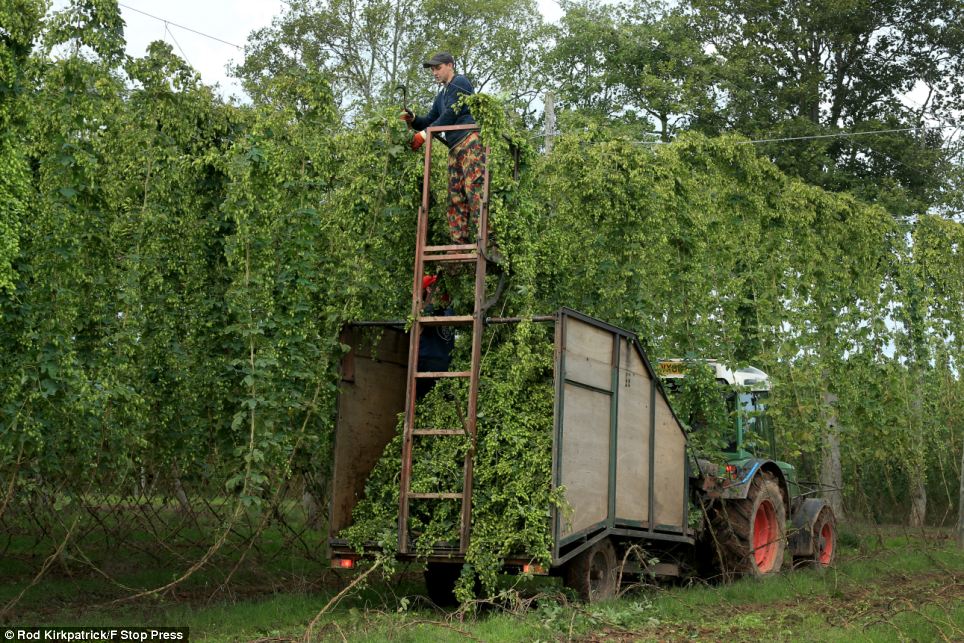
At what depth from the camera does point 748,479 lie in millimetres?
12531

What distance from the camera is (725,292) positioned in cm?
1480

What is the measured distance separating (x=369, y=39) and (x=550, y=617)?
75.4 feet

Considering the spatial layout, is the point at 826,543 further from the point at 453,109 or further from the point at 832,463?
the point at 453,109

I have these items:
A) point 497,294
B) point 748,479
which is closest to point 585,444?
point 497,294

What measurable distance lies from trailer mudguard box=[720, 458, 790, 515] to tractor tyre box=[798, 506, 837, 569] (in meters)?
0.79

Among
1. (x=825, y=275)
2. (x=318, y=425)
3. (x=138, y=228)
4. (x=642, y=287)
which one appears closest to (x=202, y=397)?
(x=318, y=425)

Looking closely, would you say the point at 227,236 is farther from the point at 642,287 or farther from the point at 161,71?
the point at 642,287

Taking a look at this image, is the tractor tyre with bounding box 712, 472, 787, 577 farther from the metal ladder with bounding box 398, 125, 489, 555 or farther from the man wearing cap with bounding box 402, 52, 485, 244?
the man wearing cap with bounding box 402, 52, 485, 244

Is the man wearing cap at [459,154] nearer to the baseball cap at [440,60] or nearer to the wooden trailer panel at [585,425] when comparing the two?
the baseball cap at [440,60]

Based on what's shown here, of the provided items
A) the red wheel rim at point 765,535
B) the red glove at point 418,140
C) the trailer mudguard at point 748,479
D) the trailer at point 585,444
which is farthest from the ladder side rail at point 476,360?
the red wheel rim at point 765,535

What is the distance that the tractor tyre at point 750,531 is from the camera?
12406mm

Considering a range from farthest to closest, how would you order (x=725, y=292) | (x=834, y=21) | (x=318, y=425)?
(x=834, y=21) < (x=725, y=292) < (x=318, y=425)

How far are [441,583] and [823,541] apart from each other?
6.55 metres

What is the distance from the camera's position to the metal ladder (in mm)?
9211
